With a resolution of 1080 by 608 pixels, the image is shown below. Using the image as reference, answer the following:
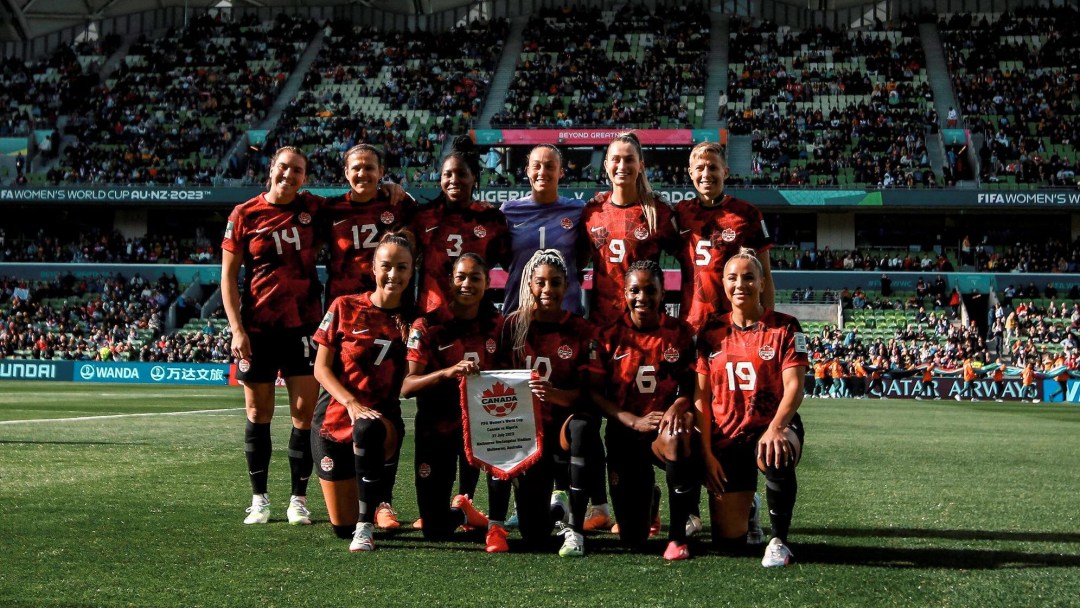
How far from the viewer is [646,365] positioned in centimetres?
529

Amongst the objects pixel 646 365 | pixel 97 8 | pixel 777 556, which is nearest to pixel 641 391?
pixel 646 365

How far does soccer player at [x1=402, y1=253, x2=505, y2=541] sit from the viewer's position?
536cm

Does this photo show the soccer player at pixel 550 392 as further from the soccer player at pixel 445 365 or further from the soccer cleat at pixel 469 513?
the soccer cleat at pixel 469 513

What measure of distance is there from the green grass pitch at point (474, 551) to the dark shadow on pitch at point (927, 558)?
14 millimetres

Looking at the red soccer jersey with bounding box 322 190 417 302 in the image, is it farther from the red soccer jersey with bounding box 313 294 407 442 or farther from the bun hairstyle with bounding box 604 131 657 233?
the bun hairstyle with bounding box 604 131 657 233

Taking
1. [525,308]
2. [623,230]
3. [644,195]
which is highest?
[644,195]

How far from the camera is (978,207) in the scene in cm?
3569

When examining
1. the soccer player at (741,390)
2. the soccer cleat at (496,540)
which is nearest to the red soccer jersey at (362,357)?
the soccer cleat at (496,540)

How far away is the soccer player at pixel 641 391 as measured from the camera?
5.11m

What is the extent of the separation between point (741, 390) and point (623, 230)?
1.15 m

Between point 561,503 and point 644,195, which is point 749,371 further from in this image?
point 561,503

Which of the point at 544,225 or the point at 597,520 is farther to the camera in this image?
the point at 544,225

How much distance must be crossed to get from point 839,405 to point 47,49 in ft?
141

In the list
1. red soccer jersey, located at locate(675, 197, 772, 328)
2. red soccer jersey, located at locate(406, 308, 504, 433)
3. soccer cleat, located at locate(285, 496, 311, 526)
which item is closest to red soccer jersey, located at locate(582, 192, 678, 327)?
red soccer jersey, located at locate(675, 197, 772, 328)
